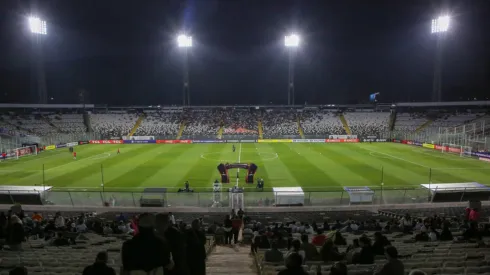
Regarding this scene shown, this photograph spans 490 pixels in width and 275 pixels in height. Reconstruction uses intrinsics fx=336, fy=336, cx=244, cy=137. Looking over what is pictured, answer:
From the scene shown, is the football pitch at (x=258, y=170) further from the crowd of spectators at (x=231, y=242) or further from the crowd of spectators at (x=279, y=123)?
the crowd of spectators at (x=279, y=123)

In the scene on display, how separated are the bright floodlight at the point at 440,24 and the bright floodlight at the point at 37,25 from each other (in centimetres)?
7617

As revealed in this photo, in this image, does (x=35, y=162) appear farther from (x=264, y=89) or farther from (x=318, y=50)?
(x=318, y=50)

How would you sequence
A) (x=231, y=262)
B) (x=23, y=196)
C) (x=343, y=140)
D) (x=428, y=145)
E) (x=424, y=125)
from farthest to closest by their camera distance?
(x=424, y=125)
(x=343, y=140)
(x=428, y=145)
(x=23, y=196)
(x=231, y=262)

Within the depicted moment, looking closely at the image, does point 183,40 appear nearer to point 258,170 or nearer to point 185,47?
point 185,47

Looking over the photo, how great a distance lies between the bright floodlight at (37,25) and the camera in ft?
207

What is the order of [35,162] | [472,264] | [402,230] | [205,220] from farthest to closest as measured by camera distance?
[35,162] < [205,220] < [402,230] < [472,264]

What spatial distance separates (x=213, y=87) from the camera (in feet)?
276

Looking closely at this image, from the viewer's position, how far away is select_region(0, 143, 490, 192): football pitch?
29.2m

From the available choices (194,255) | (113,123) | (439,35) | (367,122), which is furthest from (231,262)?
(439,35)

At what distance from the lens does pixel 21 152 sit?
4778 centimetres

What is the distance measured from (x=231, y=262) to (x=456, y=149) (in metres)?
49.6

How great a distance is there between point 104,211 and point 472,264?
61.5ft

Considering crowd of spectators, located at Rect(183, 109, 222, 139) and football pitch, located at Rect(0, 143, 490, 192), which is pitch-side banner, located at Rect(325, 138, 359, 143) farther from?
crowd of spectators, located at Rect(183, 109, 222, 139)

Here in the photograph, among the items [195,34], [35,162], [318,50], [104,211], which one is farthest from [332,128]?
[104,211]
